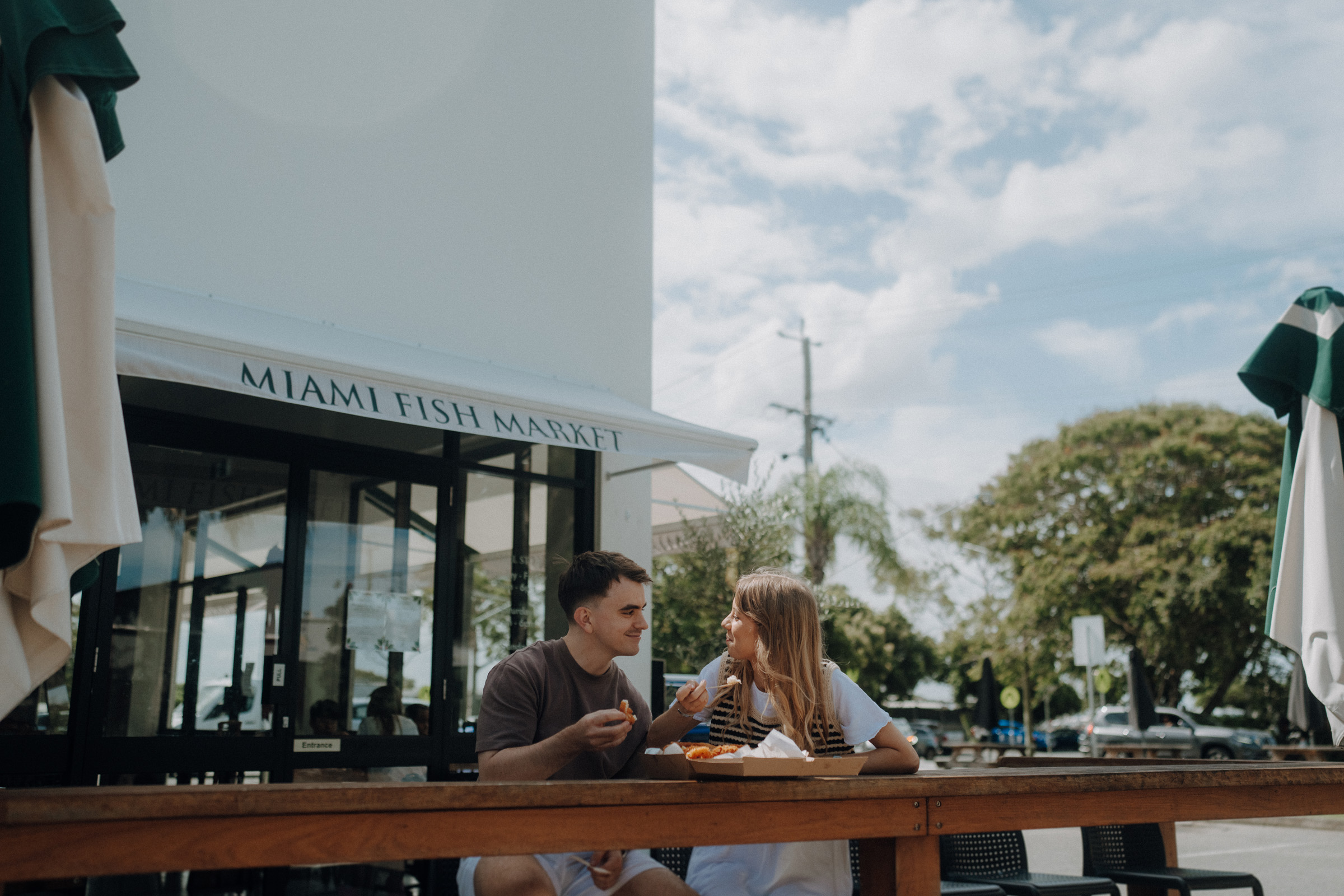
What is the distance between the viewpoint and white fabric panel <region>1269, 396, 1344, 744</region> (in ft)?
11.1

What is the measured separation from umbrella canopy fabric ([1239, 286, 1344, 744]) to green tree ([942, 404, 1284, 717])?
800 inches

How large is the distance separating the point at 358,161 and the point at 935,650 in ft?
109

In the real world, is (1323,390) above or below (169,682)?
above

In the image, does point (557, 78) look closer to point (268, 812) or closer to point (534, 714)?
point (534, 714)

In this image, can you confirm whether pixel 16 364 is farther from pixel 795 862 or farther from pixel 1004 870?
pixel 1004 870

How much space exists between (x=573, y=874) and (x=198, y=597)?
11.8 feet

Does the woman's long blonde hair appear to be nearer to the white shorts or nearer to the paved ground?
the white shorts

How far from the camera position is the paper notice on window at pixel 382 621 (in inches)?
235

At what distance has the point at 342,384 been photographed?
469 centimetres

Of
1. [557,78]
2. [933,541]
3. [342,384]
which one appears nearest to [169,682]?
[342,384]

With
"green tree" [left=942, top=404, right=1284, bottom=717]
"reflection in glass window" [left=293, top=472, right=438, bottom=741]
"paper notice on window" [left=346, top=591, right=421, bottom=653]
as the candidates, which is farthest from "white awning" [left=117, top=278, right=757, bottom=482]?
"green tree" [left=942, top=404, right=1284, bottom=717]

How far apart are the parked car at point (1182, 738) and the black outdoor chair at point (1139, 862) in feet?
58.4

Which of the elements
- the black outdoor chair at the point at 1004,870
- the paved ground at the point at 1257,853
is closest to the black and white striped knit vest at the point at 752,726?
the black outdoor chair at the point at 1004,870

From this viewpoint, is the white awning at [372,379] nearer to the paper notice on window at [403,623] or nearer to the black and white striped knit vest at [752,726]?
the paper notice on window at [403,623]
